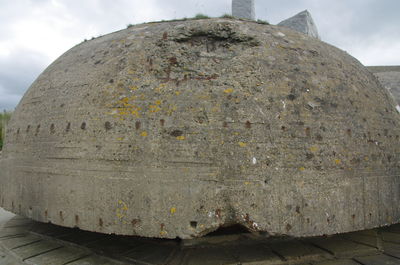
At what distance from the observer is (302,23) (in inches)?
219

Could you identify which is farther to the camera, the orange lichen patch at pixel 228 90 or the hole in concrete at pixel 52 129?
the hole in concrete at pixel 52 129

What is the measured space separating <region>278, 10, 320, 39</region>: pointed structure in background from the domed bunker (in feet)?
7.39

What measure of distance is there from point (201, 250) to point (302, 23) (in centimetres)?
452

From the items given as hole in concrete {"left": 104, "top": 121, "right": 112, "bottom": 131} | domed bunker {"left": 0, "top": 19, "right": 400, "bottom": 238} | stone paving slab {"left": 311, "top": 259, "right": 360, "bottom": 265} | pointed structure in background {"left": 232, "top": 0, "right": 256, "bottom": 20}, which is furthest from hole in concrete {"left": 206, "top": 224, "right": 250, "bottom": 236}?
pointed structure in background {"left": 232, "top": 0, "right": 256, "bottom": 20}

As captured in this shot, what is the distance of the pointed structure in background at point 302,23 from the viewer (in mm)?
5520

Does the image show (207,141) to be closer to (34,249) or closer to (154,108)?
(154,108)

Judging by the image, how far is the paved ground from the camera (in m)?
2.97

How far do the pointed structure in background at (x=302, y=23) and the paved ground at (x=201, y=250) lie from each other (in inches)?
145

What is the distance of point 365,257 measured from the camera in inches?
123

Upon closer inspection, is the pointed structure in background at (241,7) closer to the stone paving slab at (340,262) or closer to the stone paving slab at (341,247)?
the stone paving slab at (341,247)

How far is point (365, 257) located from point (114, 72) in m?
3.30

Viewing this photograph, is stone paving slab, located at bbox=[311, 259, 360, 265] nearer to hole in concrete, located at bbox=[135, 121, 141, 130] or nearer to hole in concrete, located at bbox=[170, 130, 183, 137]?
hole in concrete, located at bbox=[170, 130, 183, 137]

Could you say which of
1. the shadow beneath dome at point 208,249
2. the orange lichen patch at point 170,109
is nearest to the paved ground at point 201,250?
the shadow beneath dome at point 208,249

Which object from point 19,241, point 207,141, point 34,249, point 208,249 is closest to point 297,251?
point 208,249
